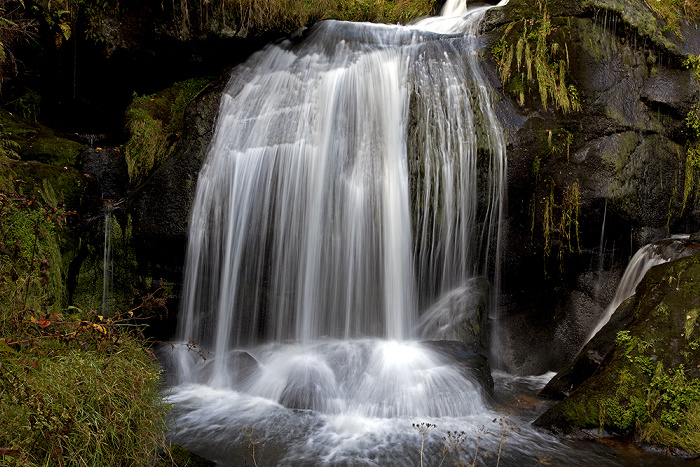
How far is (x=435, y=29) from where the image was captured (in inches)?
355

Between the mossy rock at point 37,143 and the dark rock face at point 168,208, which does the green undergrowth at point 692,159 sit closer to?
the dark rock face at point 168,208

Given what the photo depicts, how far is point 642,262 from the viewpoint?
5941mm

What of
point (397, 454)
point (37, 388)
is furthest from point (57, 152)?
point (397, 454)

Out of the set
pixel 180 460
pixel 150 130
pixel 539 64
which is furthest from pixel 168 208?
pixel 539 64

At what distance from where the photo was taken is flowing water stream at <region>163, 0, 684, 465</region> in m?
6.18

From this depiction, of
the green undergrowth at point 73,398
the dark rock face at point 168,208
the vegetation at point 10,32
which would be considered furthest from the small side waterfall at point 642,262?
the vegetation at point 10,32

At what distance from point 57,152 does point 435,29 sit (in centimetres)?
713

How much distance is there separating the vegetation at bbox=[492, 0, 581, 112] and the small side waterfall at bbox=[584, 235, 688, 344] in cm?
231

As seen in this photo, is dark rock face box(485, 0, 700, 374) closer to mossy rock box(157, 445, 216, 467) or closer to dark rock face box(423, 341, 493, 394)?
dark rock face box(423, 341, 493, 394)

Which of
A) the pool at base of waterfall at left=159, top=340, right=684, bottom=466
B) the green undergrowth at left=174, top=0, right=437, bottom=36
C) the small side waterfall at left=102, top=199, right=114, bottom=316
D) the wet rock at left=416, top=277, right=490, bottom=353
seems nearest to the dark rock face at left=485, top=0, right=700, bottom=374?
the wet rock at left=416, top=277, right=490, bottom=353

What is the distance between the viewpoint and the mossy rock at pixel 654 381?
4.10 metres

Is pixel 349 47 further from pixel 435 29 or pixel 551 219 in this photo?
pixel 551 219

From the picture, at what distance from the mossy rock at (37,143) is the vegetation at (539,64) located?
713 cm

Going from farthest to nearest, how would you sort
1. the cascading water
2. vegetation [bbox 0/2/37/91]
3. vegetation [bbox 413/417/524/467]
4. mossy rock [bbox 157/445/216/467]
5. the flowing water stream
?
vegetation [bbox 0/2/37/91], the cascading water, the flowing water stream, vegetation [bbox 413/417/524/467], mossy rock [bbox 157/445/216/467]
